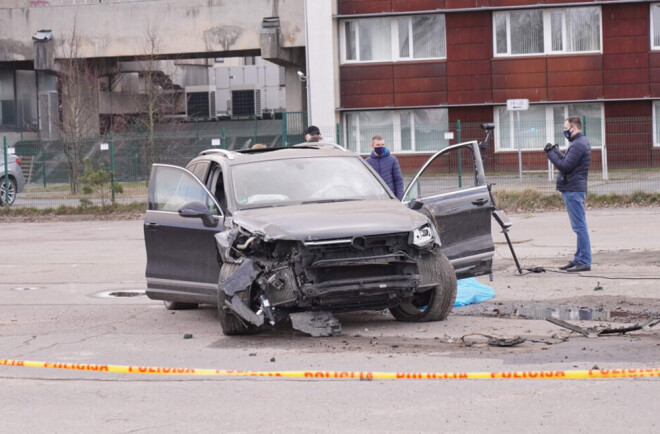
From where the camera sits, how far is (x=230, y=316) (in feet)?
30.4

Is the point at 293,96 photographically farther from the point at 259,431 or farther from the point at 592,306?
the point at 259,431

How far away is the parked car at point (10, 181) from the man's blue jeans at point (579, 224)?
62.9ft

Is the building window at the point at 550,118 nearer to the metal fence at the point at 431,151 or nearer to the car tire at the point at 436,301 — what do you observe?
the metal fence at the point at 431,151

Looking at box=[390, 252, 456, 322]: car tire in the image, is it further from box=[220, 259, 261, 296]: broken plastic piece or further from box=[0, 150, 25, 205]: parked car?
box=[0, 150, 25, 205]: parked car

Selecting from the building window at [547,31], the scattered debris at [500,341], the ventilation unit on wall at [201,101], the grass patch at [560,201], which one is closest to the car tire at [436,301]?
the scattered debris at [500,341]

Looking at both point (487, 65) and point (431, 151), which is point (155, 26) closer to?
point (431, 151)

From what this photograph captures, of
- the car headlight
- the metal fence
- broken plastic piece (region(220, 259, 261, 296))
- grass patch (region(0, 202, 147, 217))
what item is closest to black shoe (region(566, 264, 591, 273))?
the car headlight

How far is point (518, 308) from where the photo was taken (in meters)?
10.5

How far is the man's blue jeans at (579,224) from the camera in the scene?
13.1 m

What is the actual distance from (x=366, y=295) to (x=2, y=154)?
77.8ft

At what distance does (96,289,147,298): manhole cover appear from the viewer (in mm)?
12859

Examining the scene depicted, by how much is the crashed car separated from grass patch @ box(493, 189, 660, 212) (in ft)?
39.7

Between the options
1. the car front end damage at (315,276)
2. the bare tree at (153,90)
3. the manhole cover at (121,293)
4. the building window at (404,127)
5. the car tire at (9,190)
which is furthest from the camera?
the bare tree at (153,90)

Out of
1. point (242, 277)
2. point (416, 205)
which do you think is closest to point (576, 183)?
point (416, 205)
